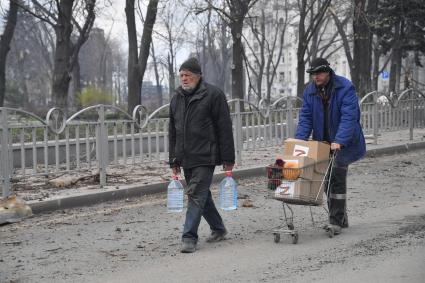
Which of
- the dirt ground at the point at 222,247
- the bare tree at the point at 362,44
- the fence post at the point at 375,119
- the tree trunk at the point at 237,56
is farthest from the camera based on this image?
the tree trunk at the point at 237,56

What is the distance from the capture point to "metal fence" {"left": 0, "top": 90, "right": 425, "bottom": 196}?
29.6 ft

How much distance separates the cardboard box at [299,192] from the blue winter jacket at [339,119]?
54 cm

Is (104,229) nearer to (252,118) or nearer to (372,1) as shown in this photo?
(252,118)

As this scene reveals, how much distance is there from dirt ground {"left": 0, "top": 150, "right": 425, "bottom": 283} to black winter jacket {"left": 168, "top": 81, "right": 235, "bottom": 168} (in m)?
0.93

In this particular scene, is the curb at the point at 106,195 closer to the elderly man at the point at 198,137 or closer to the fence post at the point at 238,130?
the fence post at the point at 238,130

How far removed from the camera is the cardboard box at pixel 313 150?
6.43m

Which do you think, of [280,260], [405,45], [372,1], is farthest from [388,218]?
[405,45]

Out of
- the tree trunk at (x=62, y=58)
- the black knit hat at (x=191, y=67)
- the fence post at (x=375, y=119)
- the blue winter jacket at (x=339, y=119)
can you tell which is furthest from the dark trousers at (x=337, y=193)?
the tree trunk at (x=62, y=58)

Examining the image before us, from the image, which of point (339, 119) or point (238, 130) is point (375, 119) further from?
point (339, 119)

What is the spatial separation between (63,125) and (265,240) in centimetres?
400

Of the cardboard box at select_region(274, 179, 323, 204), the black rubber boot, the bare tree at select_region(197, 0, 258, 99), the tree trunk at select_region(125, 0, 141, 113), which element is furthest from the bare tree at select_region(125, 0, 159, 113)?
the cardboard box at select_region(274, 179, 323, 204)

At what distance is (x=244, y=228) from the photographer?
754 cm

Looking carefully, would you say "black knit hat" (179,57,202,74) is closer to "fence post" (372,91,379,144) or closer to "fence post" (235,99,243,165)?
"fence post" (235,99,243,165)

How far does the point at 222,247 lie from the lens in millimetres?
6602
